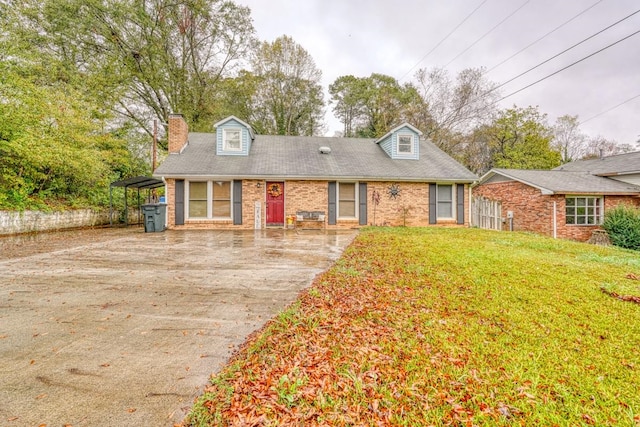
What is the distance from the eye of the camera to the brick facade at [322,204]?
39.5ft

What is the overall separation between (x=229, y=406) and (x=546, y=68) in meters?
14.4

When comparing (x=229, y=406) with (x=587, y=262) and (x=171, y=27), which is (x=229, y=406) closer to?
(x=587, y=262)

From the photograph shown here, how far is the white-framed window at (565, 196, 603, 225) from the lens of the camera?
44.6ft

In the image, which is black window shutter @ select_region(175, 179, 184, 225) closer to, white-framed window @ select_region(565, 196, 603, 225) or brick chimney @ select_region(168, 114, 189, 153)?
brick chimney @ select_region(168, 114, 189, 153)

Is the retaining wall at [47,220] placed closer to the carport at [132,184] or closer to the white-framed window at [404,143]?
the carport at [132,184]

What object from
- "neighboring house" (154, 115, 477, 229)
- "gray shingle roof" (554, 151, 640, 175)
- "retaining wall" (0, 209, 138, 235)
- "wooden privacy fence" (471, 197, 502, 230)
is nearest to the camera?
"retaining wall" (0, 209, 138, 235)

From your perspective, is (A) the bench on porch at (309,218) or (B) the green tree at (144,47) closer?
(A) the bench on porch at (309,218)

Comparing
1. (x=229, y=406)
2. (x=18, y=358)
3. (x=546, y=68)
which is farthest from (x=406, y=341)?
(x=546, y=68)

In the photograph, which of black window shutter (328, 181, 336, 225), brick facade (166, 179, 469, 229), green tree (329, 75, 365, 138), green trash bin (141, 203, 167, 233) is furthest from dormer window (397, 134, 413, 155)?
green tree (329, 75, 365, 138)

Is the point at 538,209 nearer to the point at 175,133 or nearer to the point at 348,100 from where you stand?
the point at 175,133

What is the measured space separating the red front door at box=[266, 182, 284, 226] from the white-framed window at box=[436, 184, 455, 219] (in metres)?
7.42

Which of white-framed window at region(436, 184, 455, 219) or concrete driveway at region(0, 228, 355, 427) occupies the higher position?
white-framed window at region(436, 184, 455, 219)

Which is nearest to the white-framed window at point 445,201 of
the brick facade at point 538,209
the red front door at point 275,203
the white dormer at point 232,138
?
the brick facade at point 538,209

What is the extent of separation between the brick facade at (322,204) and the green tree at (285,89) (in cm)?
1507
